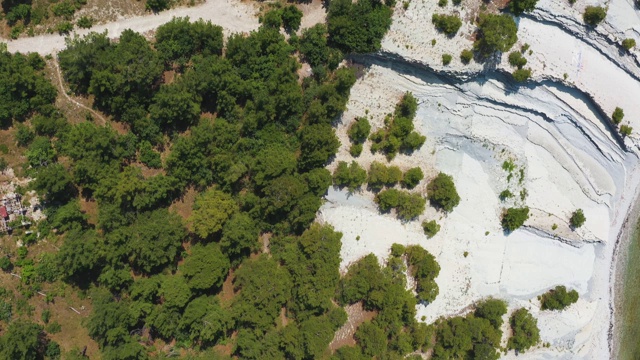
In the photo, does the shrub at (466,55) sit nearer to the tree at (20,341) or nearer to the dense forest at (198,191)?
the dense forest at (198,191)

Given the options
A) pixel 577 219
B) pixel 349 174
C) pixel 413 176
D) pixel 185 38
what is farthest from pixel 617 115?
→ pixel 185 38

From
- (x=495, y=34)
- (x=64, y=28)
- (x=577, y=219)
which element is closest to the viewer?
(x=495, y=34)

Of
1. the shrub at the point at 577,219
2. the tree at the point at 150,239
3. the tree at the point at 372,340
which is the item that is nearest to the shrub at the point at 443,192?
the shrub at the point at 577,219

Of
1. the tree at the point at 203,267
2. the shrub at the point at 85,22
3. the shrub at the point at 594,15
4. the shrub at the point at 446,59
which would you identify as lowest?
the tree at the point at 203,267

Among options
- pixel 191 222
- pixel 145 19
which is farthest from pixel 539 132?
pixel 145 19

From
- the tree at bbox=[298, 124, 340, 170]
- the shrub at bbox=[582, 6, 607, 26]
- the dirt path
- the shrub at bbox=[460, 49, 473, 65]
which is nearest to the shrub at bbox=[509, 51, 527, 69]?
the shrub at bbox=[460, 49, 473, 65]

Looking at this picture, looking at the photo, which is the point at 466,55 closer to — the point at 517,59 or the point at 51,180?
the point at 517,59
